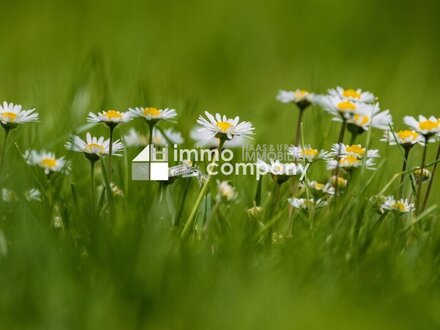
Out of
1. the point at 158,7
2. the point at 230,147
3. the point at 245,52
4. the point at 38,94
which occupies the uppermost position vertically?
the point at 158,7

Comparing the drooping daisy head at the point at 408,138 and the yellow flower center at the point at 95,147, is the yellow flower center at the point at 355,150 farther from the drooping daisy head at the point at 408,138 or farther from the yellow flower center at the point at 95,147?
the yellow flower center at the point at 95,147

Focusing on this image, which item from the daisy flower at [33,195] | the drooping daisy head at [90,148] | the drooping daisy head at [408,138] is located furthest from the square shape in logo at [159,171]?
the drooping daisy head at [408,138]

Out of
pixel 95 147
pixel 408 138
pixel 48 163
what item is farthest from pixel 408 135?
A: pixel 48 163

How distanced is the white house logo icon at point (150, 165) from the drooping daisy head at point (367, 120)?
1.23 feet

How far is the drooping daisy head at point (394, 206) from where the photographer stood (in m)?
1.63

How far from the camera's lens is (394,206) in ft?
5.38

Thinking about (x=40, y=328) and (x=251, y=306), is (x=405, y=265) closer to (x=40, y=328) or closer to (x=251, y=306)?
(x=251, y=306)

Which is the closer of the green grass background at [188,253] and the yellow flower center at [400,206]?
the green grass background at [188,253]

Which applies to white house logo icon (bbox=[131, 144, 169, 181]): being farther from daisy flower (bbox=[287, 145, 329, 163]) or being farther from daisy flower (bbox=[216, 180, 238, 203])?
daisy flower (bbox=[287, 145, 329, 163])

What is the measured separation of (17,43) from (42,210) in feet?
7.67

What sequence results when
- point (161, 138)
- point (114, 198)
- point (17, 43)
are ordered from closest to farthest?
point (114, 198)
point (161, 138)
point (17, 43)

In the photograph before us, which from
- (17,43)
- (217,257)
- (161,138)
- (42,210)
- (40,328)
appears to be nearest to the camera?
(40,328)

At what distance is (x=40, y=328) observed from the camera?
1.24m

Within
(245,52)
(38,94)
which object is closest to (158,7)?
(245,52)
